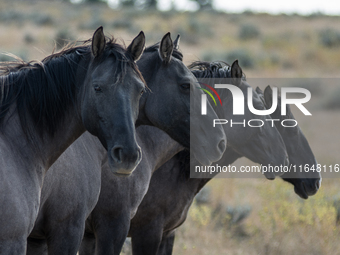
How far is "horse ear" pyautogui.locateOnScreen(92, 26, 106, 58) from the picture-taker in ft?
10.8

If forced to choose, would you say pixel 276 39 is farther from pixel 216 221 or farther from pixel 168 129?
pixel 168 129

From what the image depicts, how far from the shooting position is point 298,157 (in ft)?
19.4

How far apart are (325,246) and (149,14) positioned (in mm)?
31197

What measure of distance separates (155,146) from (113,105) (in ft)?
6.20

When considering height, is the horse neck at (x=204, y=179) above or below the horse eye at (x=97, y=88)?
below

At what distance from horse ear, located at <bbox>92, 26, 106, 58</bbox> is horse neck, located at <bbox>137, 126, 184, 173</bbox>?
1.75 m

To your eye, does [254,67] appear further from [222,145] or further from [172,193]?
[222,145]

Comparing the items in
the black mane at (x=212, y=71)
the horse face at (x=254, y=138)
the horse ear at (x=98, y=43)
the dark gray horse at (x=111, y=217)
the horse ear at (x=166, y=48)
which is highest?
the black mane at (x=212, y=71)

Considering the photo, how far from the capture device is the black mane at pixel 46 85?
3.31 meters

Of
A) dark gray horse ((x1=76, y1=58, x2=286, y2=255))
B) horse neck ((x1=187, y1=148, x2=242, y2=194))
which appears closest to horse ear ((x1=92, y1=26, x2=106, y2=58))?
dark gray horse ((x1=76, y1=58, x2=286, y2=255))

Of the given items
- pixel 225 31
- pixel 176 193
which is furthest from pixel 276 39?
pixel 176 193

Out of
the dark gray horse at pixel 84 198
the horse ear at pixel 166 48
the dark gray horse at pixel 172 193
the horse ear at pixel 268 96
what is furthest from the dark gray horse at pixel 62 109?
the horse ear at pixel 268 96

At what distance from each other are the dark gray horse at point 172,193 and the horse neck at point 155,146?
297 mm

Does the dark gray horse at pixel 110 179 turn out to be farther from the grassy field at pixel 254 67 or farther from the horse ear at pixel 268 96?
the horse ear at pixel 268 96
